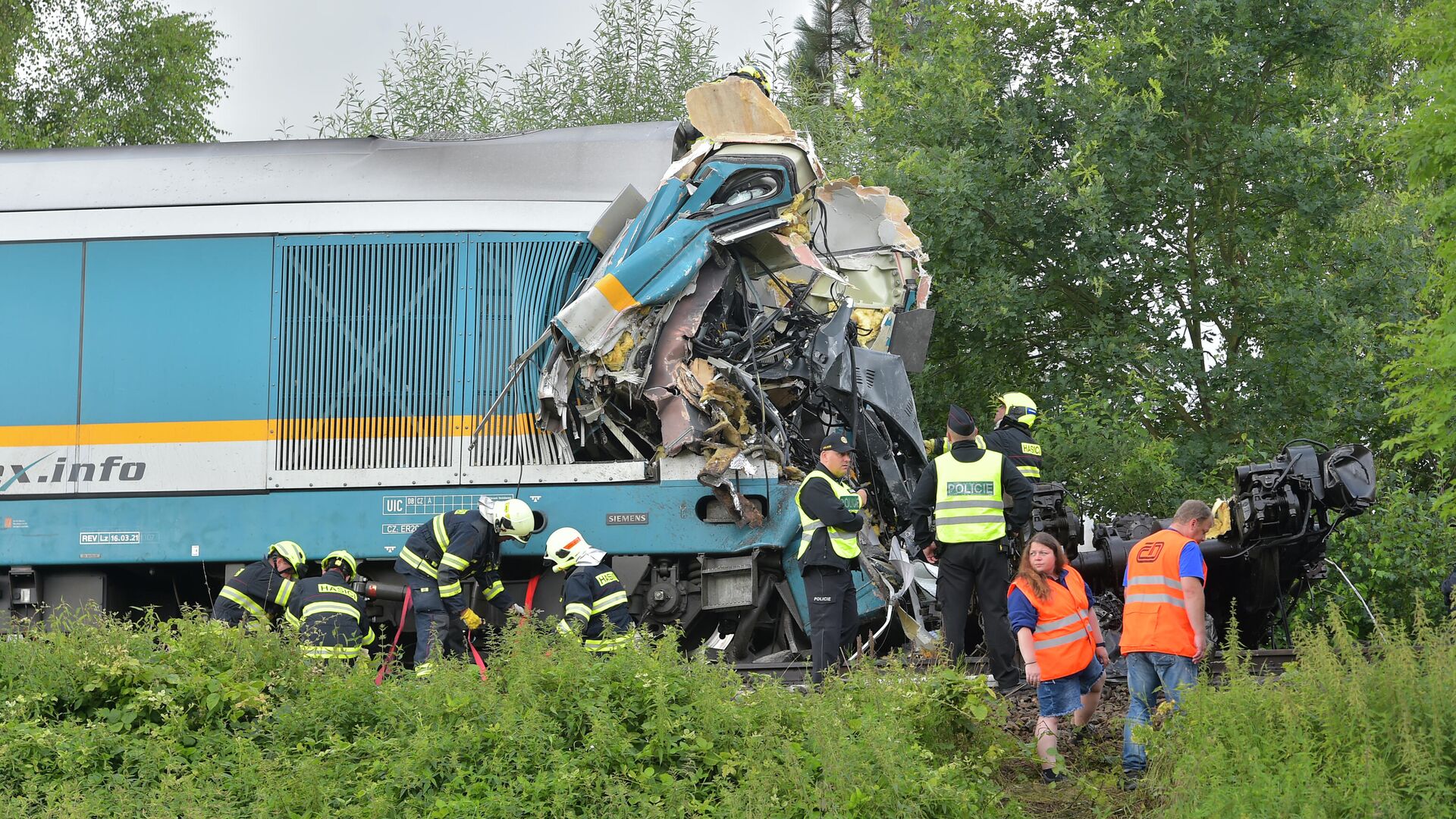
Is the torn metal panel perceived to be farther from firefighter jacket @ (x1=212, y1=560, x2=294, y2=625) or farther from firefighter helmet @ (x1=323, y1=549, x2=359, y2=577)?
firefighter jacket @ (x1=212, y1=560, x2=294, y2=625)

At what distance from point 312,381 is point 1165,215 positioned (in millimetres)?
7829

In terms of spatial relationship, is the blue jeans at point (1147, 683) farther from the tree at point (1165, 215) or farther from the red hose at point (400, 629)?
the tree at point (1165, 215)

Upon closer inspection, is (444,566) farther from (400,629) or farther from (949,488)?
(949,488)

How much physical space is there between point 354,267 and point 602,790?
415cm

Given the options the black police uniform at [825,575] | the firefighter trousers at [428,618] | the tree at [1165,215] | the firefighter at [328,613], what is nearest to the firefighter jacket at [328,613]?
the firefighter at [328,613]

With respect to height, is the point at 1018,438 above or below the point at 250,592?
above

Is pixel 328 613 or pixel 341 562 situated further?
pixel 341 562

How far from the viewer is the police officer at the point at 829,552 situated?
24.2 feet

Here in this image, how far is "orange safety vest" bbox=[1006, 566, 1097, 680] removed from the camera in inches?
247

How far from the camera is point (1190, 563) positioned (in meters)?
6.16

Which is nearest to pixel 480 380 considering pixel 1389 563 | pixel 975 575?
pixel 975 575

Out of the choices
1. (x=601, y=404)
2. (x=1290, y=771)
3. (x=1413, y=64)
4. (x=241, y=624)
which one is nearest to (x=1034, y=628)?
(x=1290, y=771)

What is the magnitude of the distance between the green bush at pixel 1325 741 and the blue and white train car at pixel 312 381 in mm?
2884

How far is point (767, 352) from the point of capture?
8164mm
